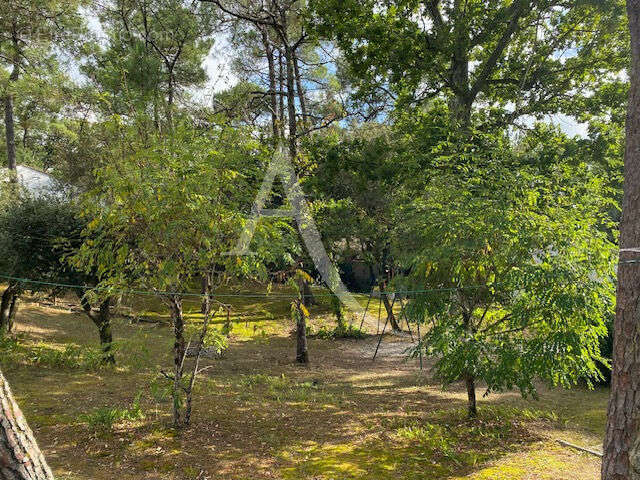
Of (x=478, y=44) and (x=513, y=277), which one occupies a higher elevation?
(x=478, y=44)

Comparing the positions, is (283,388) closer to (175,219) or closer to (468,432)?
(468,432)

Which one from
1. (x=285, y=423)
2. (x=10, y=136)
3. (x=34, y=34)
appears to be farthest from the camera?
(x=10, y=136)

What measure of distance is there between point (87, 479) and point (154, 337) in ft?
29.1

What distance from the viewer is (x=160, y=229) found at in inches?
221

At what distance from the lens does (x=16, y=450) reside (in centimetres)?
217

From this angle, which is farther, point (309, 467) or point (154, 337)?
point (154, 337)

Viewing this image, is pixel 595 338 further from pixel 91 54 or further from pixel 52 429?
pixel 91 54

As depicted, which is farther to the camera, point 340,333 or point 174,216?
point 340,333

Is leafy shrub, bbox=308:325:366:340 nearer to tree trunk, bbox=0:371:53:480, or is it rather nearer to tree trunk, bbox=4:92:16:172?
tree trunk, bbox=4:92:16:172

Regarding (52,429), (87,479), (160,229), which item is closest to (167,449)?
(87,479)

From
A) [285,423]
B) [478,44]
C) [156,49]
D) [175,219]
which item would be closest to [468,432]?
[285,423]

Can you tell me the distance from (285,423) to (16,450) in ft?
16.7

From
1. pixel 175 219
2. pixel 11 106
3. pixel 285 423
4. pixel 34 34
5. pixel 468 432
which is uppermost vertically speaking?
pixel 34 34

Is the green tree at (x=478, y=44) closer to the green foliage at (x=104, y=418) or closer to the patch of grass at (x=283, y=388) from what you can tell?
the patch of grass at (x=283, y=388)
